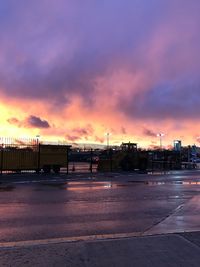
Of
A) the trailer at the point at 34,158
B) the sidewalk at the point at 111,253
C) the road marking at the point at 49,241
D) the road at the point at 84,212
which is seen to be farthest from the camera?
the trailer at the point at 34,158

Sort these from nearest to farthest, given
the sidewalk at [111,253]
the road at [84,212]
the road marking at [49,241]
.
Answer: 1. the sidewalk at [111,253]
2. the road marking at [49,241]
3. the road at [84,212]

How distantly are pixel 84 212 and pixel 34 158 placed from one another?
22702mm

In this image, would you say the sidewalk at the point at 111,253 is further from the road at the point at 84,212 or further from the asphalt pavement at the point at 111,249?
the road at the point at 84,212

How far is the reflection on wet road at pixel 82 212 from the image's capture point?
10695mm

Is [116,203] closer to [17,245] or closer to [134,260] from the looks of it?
[17,245]

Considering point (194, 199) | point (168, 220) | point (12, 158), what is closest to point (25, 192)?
point (194, 199)

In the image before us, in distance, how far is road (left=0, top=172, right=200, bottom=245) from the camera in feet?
34.9

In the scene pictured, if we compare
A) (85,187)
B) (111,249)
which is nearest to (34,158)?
(85,187)

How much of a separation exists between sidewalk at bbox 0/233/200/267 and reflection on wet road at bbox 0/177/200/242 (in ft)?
5.47

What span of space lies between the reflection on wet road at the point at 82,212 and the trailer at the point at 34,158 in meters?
14.9

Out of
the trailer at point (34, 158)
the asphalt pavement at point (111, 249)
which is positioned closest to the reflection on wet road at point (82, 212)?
the asphalt pavement at point (111, 249)

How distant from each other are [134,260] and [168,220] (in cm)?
490

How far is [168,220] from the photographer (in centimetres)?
1212

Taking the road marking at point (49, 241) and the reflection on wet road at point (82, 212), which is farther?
the reflection on wet road at point (82, 212)
